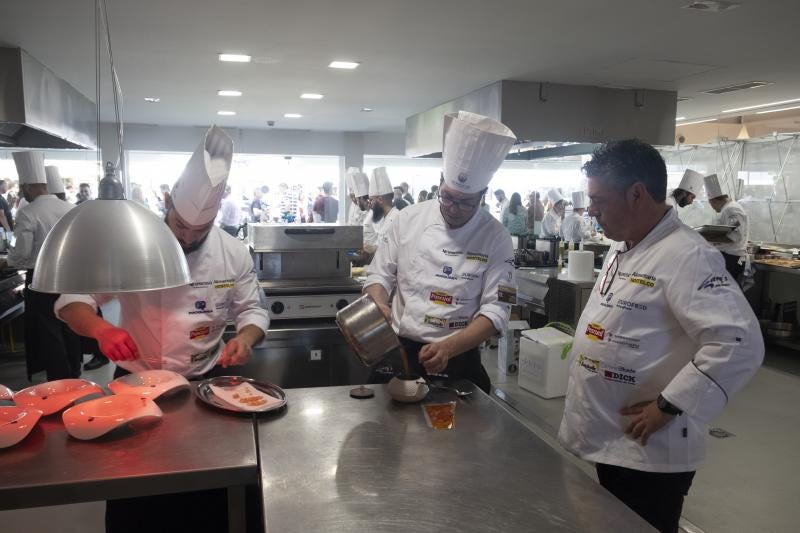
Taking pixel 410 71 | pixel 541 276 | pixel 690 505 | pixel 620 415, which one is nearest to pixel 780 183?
pixel 541 276

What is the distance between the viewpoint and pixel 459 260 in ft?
6.62

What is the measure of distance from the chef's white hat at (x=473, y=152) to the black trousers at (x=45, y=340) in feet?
10.8

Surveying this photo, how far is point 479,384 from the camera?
203 cm

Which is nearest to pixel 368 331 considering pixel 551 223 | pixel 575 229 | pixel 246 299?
pixel 246 299

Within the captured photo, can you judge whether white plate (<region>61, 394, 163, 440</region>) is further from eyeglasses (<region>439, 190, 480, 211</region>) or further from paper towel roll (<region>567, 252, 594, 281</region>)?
paper towel roll (<region>567, 252, 594, 281</region>)

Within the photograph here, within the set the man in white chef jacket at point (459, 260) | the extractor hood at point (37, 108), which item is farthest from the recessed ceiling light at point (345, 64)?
the man in white chef jacket at point (459, 260)

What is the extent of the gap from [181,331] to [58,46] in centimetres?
316

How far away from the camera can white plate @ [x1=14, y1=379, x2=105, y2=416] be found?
4.55ft

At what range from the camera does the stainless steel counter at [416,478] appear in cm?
105

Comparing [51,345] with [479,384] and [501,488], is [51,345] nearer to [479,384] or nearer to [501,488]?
[479,384]

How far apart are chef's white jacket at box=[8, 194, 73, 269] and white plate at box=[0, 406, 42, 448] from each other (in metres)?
3.24

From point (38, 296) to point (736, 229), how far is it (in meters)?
6.46

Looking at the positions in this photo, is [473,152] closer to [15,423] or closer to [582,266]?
[15,423]

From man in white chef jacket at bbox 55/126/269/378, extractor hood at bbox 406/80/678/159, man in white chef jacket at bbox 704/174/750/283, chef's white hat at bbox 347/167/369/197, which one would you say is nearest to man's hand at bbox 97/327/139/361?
man in white chef jacket at bbox 55/126/269/378
